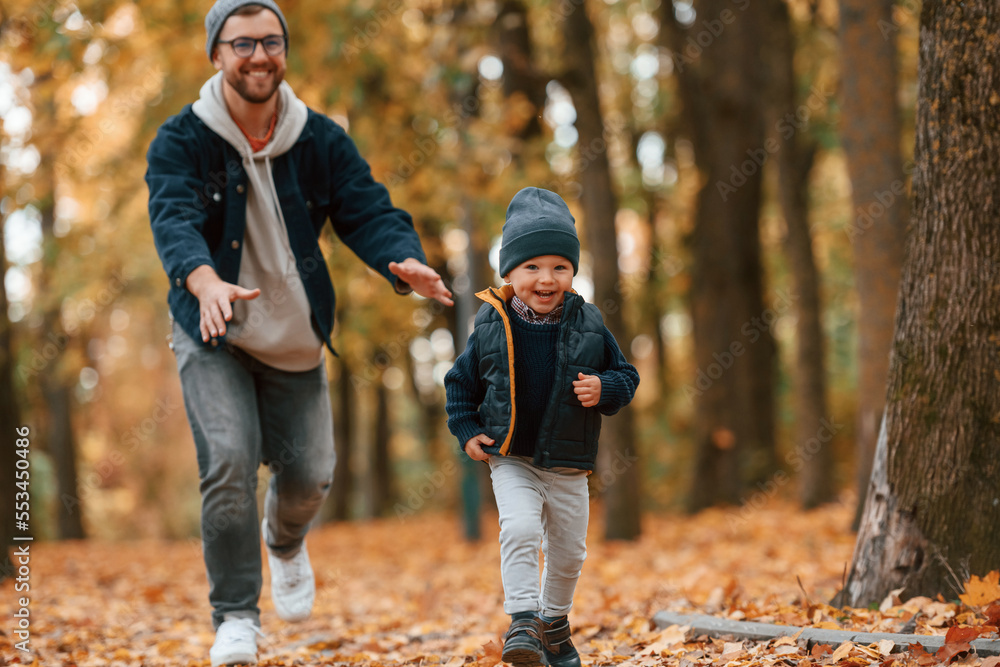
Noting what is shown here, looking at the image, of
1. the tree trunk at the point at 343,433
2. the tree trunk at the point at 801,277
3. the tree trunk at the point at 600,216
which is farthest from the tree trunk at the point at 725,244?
the tree trunk at the point at 343,433

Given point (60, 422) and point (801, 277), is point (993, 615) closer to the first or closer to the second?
point (801, 277)

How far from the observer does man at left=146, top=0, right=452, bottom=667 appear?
143 inches

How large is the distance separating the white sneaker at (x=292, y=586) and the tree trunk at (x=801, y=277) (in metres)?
8.48

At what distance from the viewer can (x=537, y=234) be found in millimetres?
3107

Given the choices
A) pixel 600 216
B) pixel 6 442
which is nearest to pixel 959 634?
pixel 600 216

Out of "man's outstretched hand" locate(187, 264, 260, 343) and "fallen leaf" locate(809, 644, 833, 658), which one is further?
"man's outstretched hand" locate(187, 264, 260, 343)

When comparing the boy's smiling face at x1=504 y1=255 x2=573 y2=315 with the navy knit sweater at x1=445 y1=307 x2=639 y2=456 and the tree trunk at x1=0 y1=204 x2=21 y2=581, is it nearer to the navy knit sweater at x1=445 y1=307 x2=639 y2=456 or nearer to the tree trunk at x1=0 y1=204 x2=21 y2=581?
the navy knit sweater at x1=445 y1=307 x2=639 y2=456

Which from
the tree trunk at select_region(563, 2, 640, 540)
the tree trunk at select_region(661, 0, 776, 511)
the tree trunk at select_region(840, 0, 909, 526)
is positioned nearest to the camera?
the tree trunk at select_region(840, 0, 909, 526)

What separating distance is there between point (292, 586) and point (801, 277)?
883cm

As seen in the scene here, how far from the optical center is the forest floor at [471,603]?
3.63 meters

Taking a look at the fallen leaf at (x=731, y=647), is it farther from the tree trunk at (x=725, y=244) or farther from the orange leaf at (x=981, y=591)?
the tree trunk at (x=725, y=244)

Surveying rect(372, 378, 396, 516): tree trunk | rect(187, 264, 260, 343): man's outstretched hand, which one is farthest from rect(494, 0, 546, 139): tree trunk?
rect(372, 378, 396, 516): tree trunk

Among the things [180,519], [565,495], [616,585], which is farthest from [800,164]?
[180,519]

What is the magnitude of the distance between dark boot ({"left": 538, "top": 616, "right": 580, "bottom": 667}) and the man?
1.19m
